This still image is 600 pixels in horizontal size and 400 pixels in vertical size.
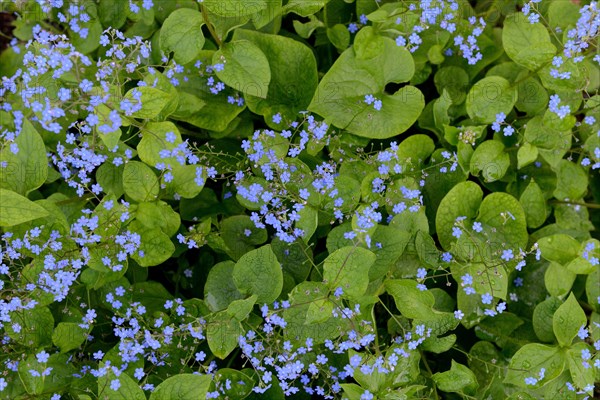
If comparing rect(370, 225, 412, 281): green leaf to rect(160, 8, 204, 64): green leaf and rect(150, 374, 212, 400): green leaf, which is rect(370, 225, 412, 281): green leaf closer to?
rect(150, 374, 212, 400): green leaf

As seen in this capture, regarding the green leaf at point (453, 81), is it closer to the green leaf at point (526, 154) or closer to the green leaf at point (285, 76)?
the green leaf at point (526, 154)

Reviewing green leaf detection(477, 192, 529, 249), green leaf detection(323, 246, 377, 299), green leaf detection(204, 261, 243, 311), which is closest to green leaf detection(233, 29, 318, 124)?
green leaf detection(204, 261, 243, 311)

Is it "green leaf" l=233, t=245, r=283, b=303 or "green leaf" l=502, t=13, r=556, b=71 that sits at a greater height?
"green leaf" l=502, t=13, r=556, b=71

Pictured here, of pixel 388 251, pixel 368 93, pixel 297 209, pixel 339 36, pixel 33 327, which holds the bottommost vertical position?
pixel 33 327

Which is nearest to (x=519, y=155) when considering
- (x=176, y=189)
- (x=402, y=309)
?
(x=402, y=309)

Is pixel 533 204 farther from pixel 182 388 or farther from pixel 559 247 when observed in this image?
pixel 182 388

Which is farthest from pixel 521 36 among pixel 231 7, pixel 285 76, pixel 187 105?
pixel 187 105

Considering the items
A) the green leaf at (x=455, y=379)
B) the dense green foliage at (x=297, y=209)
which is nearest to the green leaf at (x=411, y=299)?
the dense green foliage at (x=297, y=209)
